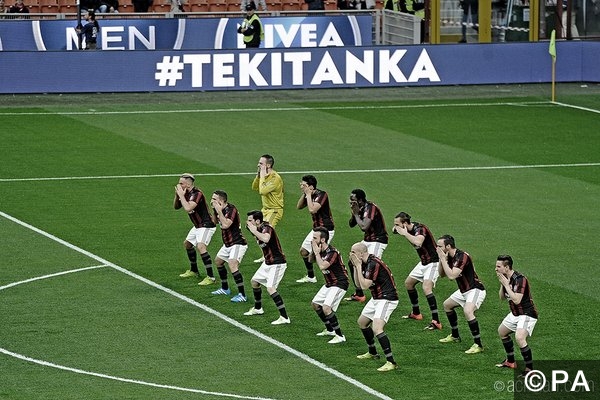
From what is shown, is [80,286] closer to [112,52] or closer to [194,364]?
[194,364]

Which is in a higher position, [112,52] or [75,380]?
[112,52]

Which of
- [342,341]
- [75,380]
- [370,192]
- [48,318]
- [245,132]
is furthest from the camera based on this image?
[245,132]

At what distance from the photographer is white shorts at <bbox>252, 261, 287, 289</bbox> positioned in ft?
69.7

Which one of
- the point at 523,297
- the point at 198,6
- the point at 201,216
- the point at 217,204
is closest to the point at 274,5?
the point at 198,6

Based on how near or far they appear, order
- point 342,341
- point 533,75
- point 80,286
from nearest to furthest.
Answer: point 342,341 → point 80,286 → point 533,75

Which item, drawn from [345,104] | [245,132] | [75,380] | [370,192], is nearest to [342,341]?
[75,380]

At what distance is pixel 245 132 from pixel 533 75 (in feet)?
40.4

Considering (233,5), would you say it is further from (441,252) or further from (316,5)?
(441,252)

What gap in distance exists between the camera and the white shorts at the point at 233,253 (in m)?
22.7

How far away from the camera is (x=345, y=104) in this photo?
43438 millimetres

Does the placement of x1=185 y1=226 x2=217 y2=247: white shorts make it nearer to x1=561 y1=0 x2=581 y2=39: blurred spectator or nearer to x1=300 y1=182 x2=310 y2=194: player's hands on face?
x1=300 y1=182 x2=310 y2=194: player's hands on face

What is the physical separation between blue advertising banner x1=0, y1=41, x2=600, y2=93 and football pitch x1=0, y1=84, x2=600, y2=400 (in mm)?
465

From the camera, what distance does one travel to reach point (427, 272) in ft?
70.2

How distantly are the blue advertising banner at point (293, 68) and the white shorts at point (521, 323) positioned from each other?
2588cm
